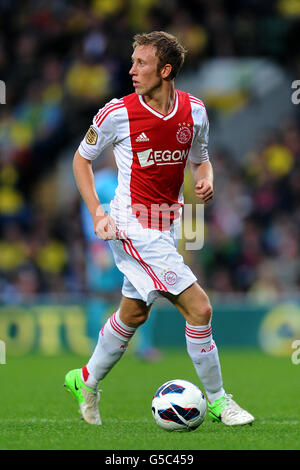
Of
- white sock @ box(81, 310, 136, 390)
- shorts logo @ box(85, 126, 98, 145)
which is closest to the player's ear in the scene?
shorts logo @ box(85, 126, 98, 145)

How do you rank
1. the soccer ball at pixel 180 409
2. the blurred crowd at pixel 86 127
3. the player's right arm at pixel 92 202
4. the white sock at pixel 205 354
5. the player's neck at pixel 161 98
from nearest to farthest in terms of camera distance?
the soccer ball at pixel 180 409 < the player's right arm at pixel 92 202 < the white sock at pixel 205 354 < the player's neck at pixel 161 98 < the blurred crowd at pixel 86 127

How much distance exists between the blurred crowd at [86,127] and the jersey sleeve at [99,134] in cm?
730

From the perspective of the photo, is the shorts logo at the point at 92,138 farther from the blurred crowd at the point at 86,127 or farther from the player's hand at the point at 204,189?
the blurred crowd at the point at 86,127

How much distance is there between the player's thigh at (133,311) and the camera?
5395mm

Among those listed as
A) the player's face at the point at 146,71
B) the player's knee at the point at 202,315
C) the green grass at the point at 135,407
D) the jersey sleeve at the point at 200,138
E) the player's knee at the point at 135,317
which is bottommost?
the green grass at the point at 135,407

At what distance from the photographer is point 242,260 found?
1316 cm

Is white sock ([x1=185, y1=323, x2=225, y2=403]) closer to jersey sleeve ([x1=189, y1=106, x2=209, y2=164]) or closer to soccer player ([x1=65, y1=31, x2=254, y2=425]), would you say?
soccer player ([x1=65, y1=31, x2=254, y2=425])

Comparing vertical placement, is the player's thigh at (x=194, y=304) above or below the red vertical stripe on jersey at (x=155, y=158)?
below

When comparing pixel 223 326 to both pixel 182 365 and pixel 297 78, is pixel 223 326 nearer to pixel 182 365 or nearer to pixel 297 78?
pixel 182 365

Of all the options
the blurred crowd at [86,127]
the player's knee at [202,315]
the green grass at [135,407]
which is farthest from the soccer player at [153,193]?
the blurred crowd at [86,127]

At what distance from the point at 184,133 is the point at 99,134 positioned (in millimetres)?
476

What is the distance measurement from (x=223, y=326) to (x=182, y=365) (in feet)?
7.08

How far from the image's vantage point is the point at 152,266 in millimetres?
5191

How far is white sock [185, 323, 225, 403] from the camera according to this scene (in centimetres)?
522
